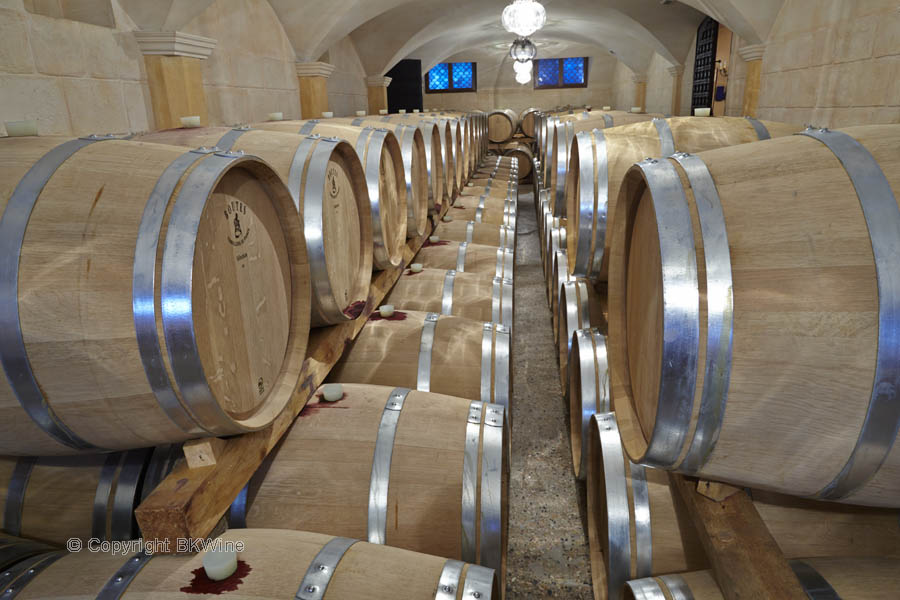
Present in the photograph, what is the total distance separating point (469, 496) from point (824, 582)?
80 cm

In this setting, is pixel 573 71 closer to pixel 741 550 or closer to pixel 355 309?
pixel 355 309

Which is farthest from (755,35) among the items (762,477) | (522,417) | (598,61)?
(598,61)

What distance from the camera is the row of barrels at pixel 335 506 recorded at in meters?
1.06

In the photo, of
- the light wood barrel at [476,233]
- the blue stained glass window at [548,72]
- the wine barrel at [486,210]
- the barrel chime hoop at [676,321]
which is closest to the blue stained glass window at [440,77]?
the blue stained glass window at [548,72]

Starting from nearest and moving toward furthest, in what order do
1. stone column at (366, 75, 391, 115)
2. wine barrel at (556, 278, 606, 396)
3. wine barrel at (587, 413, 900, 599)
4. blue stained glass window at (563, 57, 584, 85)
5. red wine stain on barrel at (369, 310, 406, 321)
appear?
wine barrel at (587, 413, 900, 599) → red wine stain on barrel at (369, 310, 406, 321) → wine barrel at (556, 278, 606, 396) → stone column at (366, 75, 391, 115) → blue stained glass window at (563, 57, 584, 85)

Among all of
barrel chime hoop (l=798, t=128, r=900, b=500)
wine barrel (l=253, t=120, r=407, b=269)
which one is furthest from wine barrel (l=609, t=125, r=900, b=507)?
wine barrel (l=253, t=120, r=407, b=269)

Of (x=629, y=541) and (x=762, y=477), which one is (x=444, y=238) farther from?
(x=762, y=477)

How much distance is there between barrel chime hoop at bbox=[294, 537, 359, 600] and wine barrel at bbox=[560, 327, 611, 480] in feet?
3.68

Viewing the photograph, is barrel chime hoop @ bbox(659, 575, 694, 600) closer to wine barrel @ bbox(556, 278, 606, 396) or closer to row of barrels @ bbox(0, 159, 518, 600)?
row of barrels @ bbox(0, 159, 518, 600)

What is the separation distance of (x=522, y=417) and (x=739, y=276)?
2.23 m

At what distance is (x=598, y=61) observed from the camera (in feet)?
64.0

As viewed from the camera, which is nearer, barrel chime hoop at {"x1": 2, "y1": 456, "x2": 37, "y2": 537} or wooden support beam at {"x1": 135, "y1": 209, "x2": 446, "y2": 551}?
wooden support beam at {"x1": 135, "y1": 209, "x2": 446, "y2": 551}

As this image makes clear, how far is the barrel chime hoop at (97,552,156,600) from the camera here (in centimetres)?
98

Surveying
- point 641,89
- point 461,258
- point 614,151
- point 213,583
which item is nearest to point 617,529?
point 213,583
